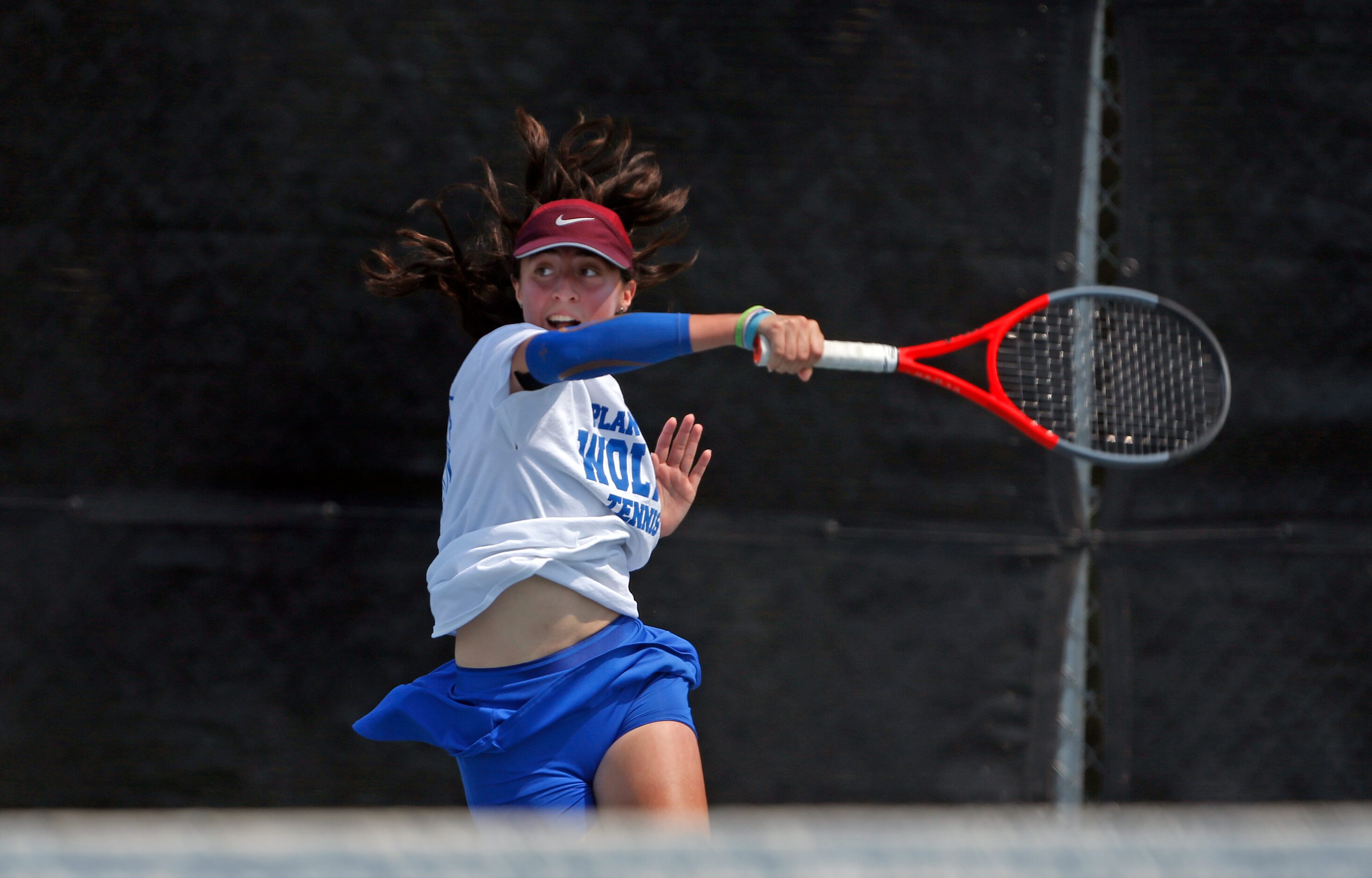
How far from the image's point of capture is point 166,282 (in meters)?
2.52

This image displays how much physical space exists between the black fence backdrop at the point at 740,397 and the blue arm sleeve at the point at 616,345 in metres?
0.93

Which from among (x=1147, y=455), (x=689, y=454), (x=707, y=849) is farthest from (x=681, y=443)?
(x=707, y=849)

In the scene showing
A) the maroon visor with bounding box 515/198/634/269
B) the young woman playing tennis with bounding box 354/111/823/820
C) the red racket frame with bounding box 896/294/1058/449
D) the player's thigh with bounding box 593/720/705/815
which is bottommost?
the player's thigh with bounding box 593/720/705/815

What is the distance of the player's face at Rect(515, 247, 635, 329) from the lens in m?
1.96

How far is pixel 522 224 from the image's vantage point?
82.6 inches

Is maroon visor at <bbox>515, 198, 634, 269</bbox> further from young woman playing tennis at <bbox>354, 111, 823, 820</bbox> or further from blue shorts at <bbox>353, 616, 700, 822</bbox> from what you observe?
blue shorts at <bbox>353, 616, 700, 822</bbox>

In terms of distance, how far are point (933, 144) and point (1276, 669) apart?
4.50 feet

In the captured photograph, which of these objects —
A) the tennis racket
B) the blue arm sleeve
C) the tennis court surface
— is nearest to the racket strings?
the tennis racket

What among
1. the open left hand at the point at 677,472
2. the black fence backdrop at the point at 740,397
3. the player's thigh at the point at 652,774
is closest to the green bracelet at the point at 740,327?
the open left hand at the point at 677,472

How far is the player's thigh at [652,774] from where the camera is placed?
172 cm

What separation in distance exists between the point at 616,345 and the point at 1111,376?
1320 millimetres

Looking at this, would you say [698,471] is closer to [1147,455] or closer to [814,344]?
[814,344]

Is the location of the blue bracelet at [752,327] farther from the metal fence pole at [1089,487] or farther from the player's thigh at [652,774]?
the metal fence pole at [1089,487]

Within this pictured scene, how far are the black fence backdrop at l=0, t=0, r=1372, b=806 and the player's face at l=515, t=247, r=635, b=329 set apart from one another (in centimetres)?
59
